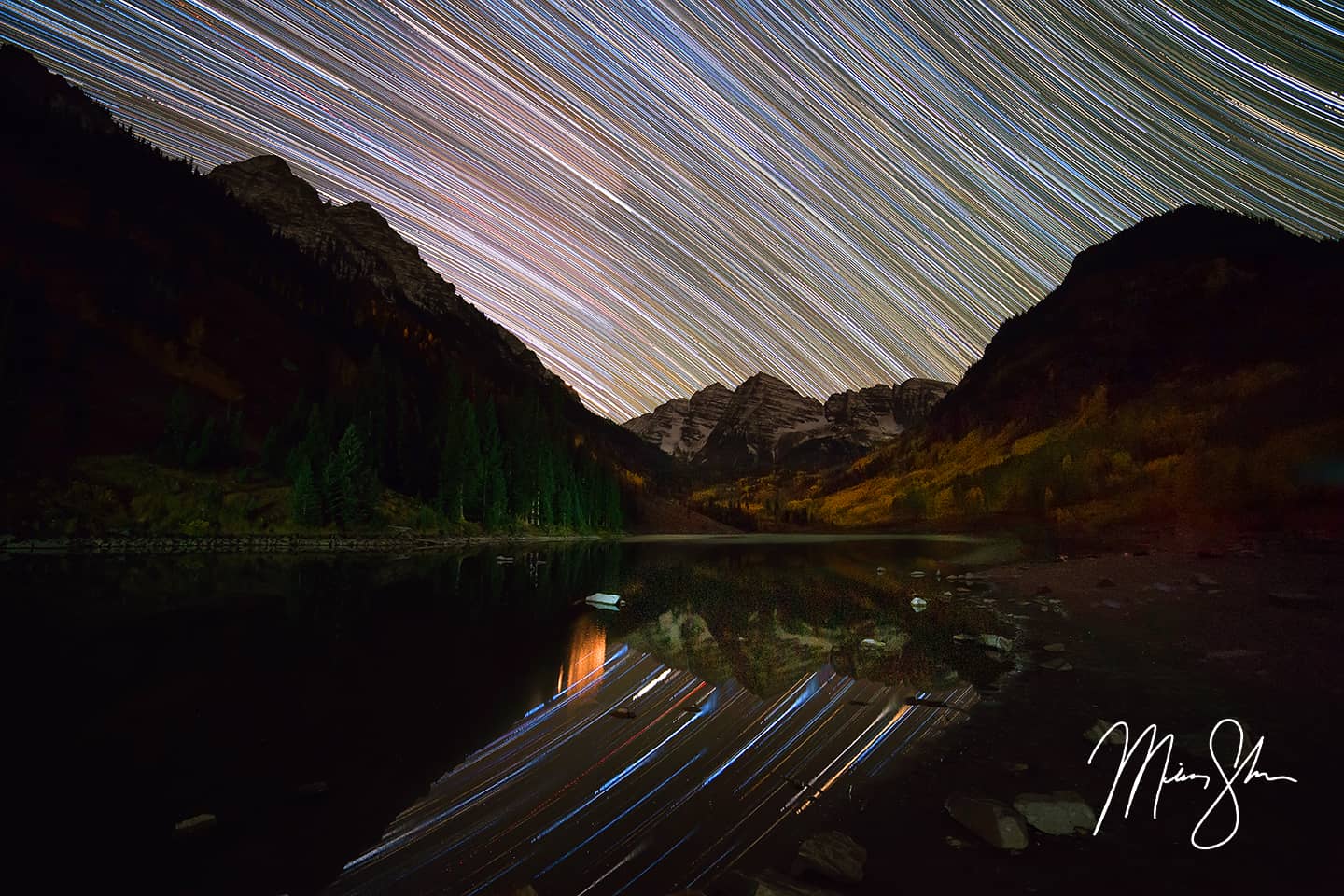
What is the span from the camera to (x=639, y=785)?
716cm

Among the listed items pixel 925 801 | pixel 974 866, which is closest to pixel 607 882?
pixel 974 866

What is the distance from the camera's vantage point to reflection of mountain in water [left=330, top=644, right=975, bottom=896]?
5.25 meters

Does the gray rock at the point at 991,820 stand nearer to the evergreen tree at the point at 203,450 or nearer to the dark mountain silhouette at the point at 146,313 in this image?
the dark mountain silhouette at the point at 146,313

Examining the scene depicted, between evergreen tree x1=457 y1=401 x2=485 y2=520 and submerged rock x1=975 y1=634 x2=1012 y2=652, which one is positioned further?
evergreen tree x1=457 y1=401 x2=485 y2=520

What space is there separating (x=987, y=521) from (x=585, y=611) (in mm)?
140509

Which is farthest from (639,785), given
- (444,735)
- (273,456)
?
(273,456)

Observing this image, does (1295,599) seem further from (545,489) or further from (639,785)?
(545,489)

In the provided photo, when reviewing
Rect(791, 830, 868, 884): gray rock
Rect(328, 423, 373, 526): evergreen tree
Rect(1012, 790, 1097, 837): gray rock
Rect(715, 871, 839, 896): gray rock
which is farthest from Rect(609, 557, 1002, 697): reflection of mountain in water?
Rect(328, 423, 373, 526): evergreen tree

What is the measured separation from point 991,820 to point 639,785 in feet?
12.4

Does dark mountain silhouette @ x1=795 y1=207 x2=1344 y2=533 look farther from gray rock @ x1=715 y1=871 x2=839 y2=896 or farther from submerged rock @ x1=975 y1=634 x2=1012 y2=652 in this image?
gray rock @ x1=715 y1=871 x2=839 y2=896

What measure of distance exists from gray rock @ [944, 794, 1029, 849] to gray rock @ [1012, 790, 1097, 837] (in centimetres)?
12

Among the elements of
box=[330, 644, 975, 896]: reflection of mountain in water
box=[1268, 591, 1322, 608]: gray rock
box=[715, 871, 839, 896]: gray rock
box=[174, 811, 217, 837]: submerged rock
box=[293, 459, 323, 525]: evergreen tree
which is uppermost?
box=[1268, 591, 1322, 608]: gray rock

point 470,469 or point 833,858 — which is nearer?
point 833,858
